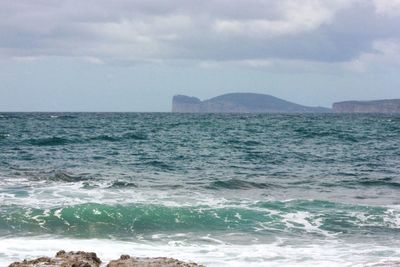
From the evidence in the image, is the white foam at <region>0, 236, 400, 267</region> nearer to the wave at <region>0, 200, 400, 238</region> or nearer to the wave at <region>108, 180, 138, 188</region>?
the wave at <region>0, 200, 400, 238</region>

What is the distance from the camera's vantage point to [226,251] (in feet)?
48.8

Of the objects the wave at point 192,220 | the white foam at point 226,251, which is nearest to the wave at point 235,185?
the wave at point 192,220

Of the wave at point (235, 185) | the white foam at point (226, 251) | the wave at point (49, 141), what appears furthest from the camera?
the wave at point (49, 141)

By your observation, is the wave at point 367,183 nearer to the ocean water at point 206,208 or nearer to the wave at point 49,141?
the ocean water at point 206,208

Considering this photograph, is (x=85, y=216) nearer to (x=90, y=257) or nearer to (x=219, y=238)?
(x=219, y=238)

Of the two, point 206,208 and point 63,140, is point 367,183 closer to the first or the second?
point 206,208

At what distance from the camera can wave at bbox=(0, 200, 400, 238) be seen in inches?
693

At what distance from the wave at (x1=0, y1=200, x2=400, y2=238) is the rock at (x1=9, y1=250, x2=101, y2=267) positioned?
568cm

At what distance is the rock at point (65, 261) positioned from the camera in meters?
10.6

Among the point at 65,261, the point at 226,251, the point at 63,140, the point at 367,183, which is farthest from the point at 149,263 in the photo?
the point at 63,140

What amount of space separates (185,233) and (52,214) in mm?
4491

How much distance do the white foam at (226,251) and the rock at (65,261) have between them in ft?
6.69

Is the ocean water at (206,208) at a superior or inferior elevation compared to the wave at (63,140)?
inferior

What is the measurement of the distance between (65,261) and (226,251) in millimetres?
5184
